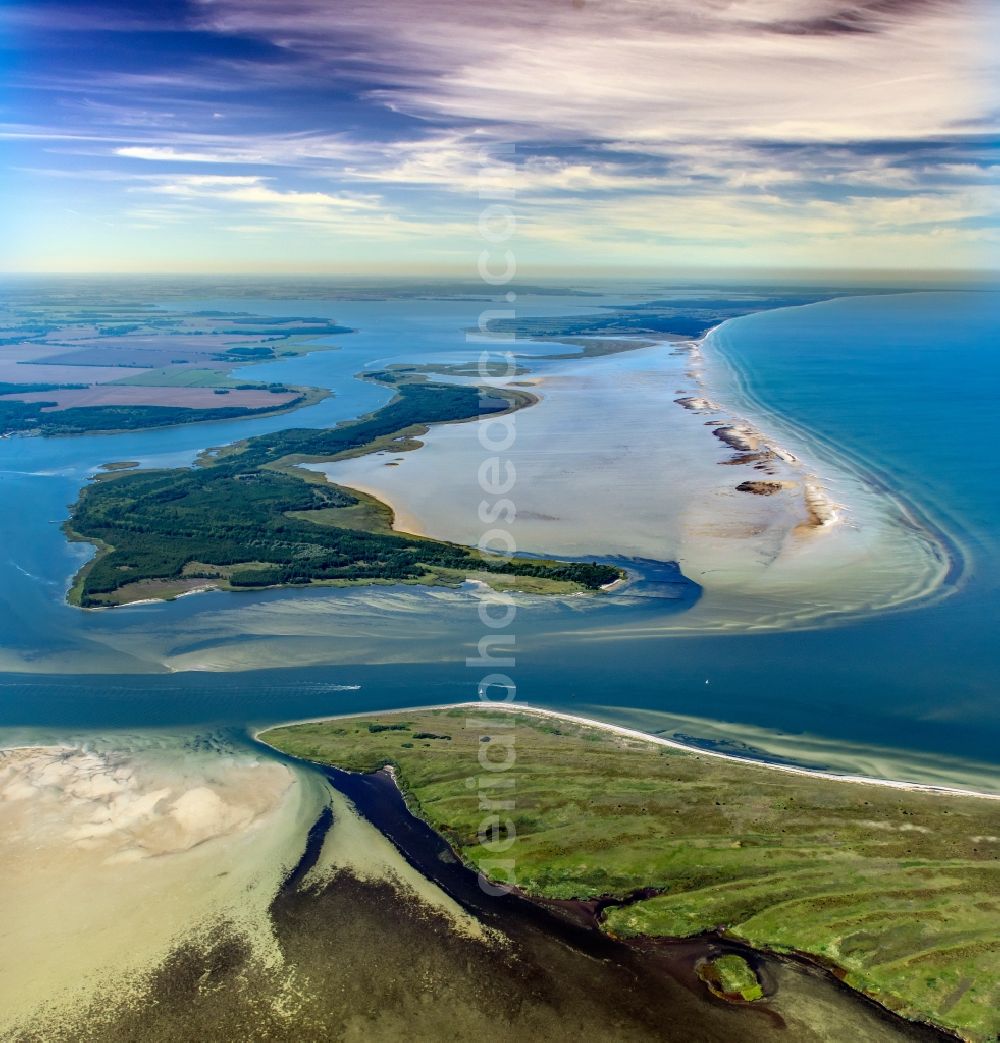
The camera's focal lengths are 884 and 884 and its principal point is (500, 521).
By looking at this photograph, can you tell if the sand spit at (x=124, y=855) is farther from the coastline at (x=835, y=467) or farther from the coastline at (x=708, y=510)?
the coastline at (x=835, y=467)

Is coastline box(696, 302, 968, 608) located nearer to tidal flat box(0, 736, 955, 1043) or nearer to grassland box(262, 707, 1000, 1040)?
grassland box(262, 707, 1000, 1040)

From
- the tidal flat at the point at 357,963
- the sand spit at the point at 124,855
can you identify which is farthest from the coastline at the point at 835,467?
the sand spit at the point at 124,855

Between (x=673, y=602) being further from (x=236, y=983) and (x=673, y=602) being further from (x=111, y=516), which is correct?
(x=111, y=516)

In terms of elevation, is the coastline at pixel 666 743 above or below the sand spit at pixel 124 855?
above

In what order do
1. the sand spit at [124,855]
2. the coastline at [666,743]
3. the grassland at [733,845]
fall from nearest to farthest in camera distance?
the grassland at [733,845], the sand spit at [124,855], the coastline at [666,743]

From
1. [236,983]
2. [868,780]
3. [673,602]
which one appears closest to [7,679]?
[236,983]

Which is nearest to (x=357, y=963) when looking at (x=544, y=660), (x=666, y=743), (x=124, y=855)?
(x=124, y=855)
